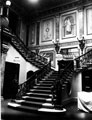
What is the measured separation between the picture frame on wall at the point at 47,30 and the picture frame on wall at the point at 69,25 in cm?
110

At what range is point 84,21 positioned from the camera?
39.4 ft

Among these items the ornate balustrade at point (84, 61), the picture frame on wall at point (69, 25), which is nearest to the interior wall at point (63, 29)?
the picture frame on wall at point (69, 25)

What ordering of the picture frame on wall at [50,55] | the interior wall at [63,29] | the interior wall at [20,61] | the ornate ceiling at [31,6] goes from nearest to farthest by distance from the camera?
the interior wall at [20,61], the interior wall at [63,29], the picture frame on wall at [50,55], the ornate ceiling at [31,6]

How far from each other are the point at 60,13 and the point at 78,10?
5.74 feet

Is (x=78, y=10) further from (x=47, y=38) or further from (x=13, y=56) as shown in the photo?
(x=13, y=56)

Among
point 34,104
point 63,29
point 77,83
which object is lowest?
point 34,104

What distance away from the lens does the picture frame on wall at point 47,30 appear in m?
13.6

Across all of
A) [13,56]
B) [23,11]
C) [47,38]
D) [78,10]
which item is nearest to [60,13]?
[78,10]

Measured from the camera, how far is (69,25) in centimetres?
1270

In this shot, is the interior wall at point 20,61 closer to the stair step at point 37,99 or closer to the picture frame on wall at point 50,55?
the picture frame on wall at point 50,55

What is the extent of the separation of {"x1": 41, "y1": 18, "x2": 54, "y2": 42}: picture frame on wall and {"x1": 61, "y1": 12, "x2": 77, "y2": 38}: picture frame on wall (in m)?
1.10

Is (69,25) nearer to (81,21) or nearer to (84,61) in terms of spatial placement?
(81,21)

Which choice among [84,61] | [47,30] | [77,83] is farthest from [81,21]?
[77,83]

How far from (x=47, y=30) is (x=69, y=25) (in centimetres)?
224
